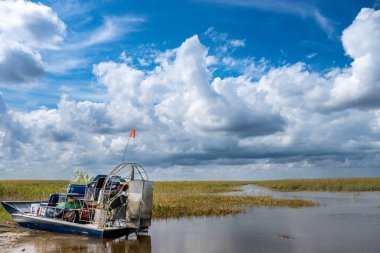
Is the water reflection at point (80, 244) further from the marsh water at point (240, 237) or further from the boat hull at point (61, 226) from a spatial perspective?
the boat hull at point (61, 226)

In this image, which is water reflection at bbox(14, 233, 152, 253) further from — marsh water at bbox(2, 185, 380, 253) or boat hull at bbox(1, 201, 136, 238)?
boat hull at bbox(1, 201, 136, 238)

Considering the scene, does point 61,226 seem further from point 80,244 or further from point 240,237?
point 240,237

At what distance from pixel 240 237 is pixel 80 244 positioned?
8816mm

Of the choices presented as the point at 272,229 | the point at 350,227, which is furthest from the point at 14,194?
the point at 350,227

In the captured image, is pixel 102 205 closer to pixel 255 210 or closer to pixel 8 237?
pixel 8 237

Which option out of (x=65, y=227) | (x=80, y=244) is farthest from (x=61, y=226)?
(x=80, y=244)

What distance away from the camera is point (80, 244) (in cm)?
1981

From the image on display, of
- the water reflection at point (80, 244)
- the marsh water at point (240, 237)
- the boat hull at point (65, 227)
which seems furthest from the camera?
the boat hull at point (65, 227)

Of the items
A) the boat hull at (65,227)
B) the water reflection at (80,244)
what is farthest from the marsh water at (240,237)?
the boat hull at (65,227)

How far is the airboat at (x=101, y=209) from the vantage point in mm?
21094

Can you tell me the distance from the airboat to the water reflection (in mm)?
428

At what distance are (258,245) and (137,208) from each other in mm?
6724

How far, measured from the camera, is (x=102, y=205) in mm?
21281

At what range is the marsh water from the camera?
63.3 ft
